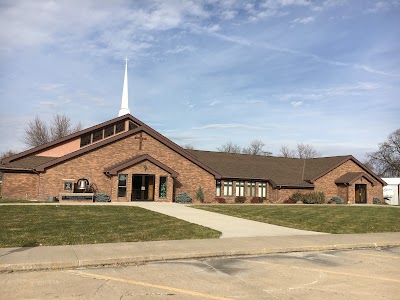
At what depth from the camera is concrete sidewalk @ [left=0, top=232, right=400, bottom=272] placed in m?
7.89

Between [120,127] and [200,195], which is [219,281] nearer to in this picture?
[200,195]

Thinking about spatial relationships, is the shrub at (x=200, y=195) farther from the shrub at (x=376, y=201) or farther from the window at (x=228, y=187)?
the shrub at (x=376, y=201)

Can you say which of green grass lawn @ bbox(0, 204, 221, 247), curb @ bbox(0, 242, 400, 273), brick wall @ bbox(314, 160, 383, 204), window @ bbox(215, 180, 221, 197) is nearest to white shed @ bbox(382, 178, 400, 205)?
brick wall @ bbox(314, 160, 383, 204)

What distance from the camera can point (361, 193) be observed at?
41344mm

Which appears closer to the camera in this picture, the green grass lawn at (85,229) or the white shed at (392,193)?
the green grass lawn at (85,229)

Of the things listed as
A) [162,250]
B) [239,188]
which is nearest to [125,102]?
[239,188]

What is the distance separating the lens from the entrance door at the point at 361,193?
134 feet

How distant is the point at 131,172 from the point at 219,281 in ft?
73.4

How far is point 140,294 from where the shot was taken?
239 inches

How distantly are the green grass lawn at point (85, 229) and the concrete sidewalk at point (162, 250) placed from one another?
2.89 ft

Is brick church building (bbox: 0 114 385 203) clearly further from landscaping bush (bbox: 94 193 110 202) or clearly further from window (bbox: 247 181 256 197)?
landscaping bush (bbox: 94 193 110 202)

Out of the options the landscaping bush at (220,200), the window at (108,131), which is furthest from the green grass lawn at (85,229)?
the landscaping bush at (220,200)

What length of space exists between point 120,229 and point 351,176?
3312 centimetres

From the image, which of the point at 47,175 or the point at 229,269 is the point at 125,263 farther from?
the point at 47,175
